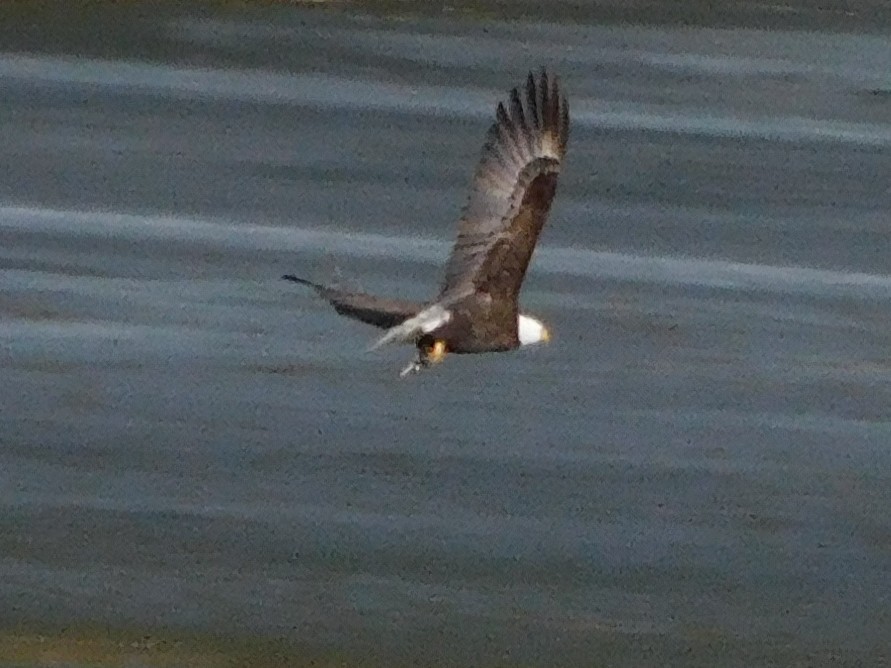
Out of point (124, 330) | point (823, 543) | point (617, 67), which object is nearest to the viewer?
point (823, 543)

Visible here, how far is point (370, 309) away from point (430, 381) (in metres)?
3.16

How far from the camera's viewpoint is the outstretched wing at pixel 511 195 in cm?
862

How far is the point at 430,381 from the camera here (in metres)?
11.6

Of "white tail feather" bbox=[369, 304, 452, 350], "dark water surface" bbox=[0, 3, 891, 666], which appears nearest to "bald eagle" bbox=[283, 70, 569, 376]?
"white tail feather" bbox=[369, 304, 452, 350]

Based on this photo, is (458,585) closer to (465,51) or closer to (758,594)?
(758,594)

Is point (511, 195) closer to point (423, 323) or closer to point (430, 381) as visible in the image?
point (423, 323)

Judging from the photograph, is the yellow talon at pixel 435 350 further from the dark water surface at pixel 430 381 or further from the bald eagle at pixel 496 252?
the dark water surface at pixel 430 381

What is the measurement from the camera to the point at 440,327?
8508 mm

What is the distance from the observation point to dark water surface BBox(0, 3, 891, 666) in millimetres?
9289

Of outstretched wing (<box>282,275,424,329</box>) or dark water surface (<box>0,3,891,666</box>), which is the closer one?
outstretched wing (<box>282,275,424,329</box>)

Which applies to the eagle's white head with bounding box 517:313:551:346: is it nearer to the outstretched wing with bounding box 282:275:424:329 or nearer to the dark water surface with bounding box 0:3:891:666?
the outstretched wing with bounding box 282:275:424:329

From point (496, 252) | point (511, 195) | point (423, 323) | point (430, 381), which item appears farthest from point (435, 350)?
point (430, 381)

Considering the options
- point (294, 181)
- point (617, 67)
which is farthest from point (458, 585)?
point (617, 67)

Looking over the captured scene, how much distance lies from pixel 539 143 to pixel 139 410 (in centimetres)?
277
